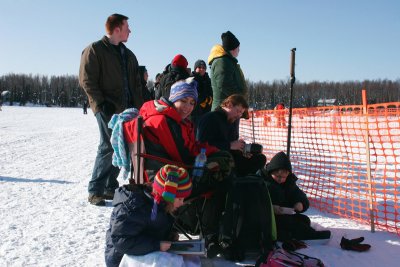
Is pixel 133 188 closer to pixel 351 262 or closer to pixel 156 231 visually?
pixel 156 231

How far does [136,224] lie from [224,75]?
3.09 meters

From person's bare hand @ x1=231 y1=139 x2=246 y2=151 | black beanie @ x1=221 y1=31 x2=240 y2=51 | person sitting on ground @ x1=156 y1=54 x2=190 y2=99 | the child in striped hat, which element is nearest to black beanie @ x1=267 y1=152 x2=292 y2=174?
person's bare hand @ x1=231 y1=139 x2=246 y2=151

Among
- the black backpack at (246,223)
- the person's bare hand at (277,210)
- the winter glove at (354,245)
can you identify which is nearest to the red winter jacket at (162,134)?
the black backpack at (246,223)

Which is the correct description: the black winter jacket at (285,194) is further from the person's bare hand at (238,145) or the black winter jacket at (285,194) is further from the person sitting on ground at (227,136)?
the person's bare hand at (238,145)

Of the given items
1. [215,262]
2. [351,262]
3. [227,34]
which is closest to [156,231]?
[215,262]

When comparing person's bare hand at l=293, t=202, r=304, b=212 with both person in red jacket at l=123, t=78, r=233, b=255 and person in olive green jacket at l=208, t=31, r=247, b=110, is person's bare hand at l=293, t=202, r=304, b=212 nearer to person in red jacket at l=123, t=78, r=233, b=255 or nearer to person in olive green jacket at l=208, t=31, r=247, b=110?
person in red jacket at l=123, t=78, r=233, b=255

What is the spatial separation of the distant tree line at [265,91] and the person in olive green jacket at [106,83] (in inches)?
3546

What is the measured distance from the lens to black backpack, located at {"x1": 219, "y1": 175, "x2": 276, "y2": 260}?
9.15ft

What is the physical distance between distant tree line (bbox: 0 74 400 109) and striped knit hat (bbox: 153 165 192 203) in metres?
91.8

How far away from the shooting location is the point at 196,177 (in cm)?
269

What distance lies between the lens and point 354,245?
313 centimetres

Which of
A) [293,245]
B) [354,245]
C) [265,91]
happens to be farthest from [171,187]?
[265,91]

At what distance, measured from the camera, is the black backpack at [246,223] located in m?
2.79

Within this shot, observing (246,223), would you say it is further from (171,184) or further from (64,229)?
(64,229)
